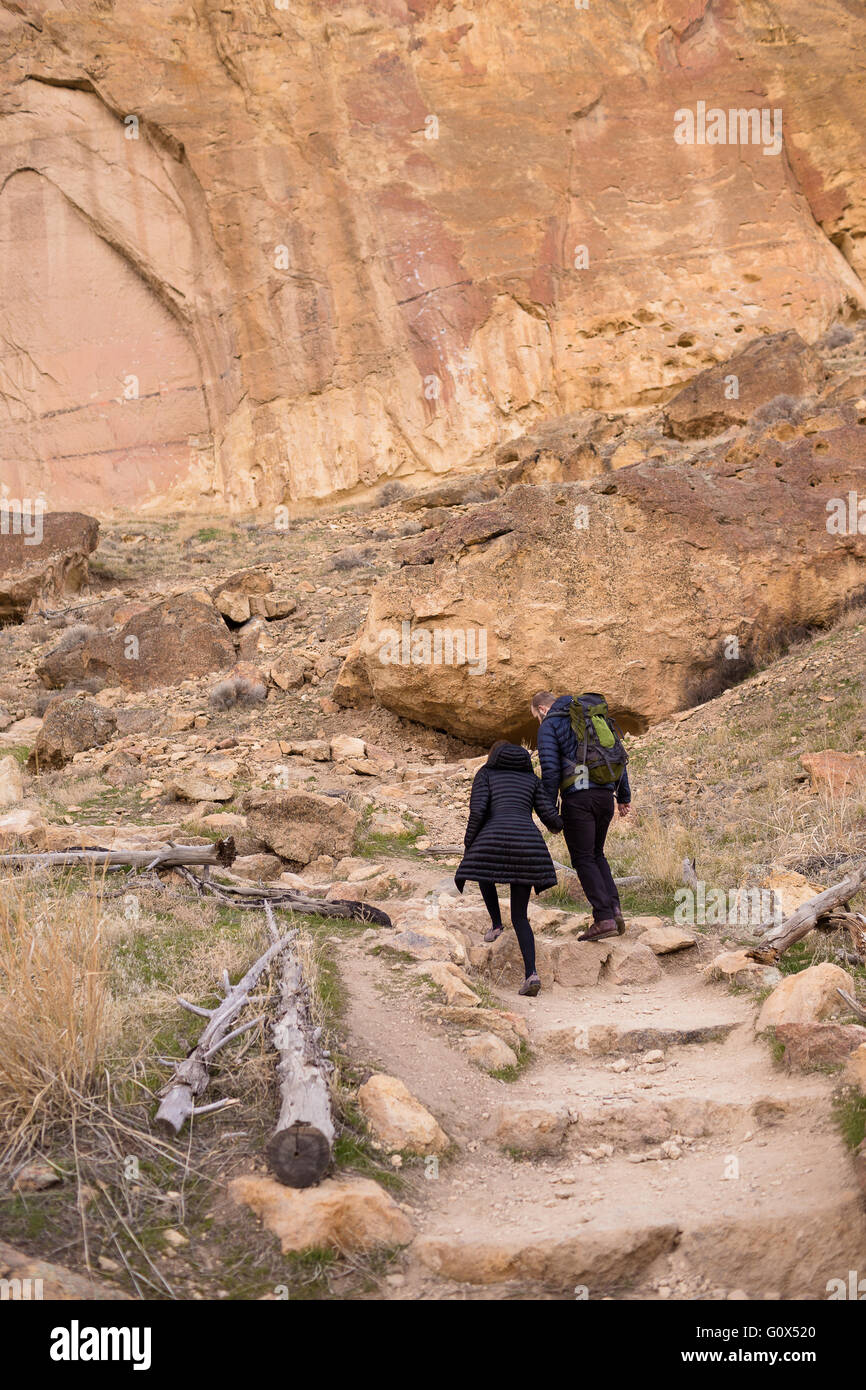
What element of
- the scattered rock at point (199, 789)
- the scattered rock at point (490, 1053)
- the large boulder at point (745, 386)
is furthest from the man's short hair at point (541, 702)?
the large boulder at point (745, 386)

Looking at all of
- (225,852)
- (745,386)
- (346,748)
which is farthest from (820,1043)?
(745,386)

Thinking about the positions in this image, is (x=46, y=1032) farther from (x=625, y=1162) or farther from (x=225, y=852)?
(x=225, y=852)

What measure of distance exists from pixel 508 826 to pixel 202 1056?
2289 mm

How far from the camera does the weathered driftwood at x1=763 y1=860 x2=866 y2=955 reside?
16.4ft

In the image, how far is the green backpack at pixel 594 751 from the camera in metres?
5.95

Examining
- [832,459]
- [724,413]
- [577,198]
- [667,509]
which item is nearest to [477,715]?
[667,509]

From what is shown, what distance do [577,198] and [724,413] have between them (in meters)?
9.28

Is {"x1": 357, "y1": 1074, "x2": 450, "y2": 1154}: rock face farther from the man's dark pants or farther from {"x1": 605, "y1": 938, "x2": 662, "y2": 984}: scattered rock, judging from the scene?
the man's dark pants

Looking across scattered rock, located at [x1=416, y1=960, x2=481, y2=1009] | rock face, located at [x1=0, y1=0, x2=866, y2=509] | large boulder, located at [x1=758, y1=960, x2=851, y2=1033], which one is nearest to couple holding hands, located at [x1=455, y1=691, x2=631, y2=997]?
scattered rock, located at [x1=416, y1=960, x2=481, y2=1009]

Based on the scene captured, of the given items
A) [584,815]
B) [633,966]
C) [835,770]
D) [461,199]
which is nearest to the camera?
[633,966]

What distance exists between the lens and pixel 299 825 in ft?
25.1

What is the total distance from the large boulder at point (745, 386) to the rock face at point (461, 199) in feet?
15.8

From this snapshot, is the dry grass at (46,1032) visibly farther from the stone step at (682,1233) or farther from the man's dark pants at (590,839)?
the man's dark pants at (590,839)

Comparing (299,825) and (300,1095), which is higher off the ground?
(299,825)
